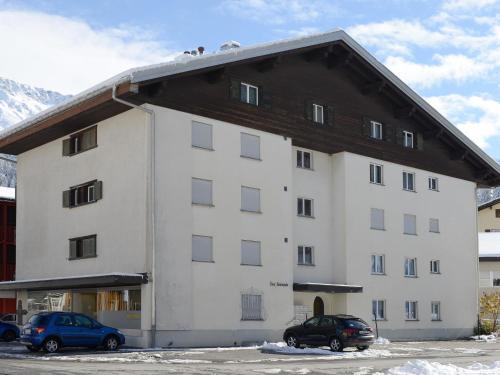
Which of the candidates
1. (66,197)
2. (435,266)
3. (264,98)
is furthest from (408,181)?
(66,197)

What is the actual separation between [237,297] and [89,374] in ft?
55.1

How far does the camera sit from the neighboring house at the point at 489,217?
264 ft

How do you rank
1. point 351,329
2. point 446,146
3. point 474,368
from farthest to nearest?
point 446,146, point 351,329, point 474,368

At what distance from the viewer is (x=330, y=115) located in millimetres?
41375

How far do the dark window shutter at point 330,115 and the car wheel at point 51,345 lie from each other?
19.0 meters

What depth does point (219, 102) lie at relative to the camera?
35750mm

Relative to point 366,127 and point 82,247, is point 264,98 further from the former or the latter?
point 82,247

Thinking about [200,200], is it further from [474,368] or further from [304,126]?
[474,368]

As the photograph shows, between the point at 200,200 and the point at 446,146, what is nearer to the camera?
the point at 200,200

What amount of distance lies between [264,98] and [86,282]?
39.4ft

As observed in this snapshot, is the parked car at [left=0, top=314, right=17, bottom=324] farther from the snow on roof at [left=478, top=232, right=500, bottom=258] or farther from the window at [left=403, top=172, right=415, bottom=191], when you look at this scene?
the snow on roof at [left=478, top=232, right=500, bottom=258]

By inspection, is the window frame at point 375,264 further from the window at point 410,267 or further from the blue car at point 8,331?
the blue car at point 8,331

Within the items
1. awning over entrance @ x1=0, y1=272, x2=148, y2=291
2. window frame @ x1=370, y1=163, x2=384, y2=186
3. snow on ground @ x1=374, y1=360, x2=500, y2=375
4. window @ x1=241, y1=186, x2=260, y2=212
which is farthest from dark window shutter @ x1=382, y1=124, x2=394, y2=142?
snow on ground @ x1=374, y1=360, x2=500, y2=375

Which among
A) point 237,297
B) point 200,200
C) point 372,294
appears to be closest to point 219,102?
point 200,200
